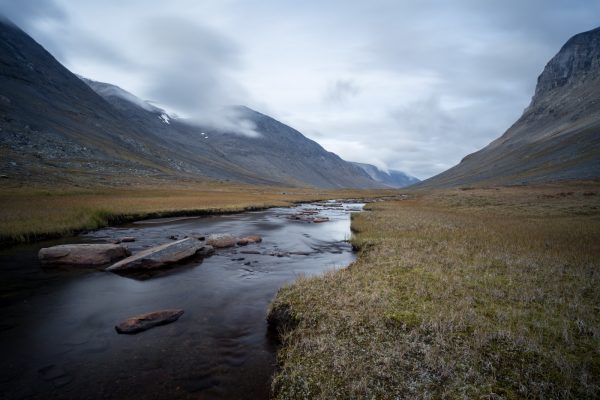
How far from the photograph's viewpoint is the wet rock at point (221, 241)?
22.8m

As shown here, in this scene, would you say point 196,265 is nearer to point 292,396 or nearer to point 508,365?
point 292,396

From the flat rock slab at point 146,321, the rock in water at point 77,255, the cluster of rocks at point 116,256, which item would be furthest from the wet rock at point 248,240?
the flat rock slab at point 146,321

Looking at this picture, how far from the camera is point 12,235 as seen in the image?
21.2 metres

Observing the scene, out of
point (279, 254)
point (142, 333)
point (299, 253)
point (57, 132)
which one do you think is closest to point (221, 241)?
point (279, 254)

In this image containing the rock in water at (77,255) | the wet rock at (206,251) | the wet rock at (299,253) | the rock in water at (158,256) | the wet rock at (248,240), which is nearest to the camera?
the rock in water at (158,256)

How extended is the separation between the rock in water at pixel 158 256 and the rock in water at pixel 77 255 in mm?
1565

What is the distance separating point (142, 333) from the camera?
403 inches

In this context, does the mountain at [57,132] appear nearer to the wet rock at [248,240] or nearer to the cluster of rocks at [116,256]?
the cluster of rocks at [116,256]

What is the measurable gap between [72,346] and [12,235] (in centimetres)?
1797

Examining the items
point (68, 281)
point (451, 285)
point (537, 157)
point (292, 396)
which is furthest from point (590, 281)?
point (537, 157)

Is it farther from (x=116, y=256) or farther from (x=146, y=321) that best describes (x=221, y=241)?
(x=146, y=321)

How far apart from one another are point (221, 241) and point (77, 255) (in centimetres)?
908

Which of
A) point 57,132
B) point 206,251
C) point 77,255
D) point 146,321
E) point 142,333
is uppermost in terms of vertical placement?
point 57,132

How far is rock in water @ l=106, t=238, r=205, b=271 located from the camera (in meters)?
16.7
